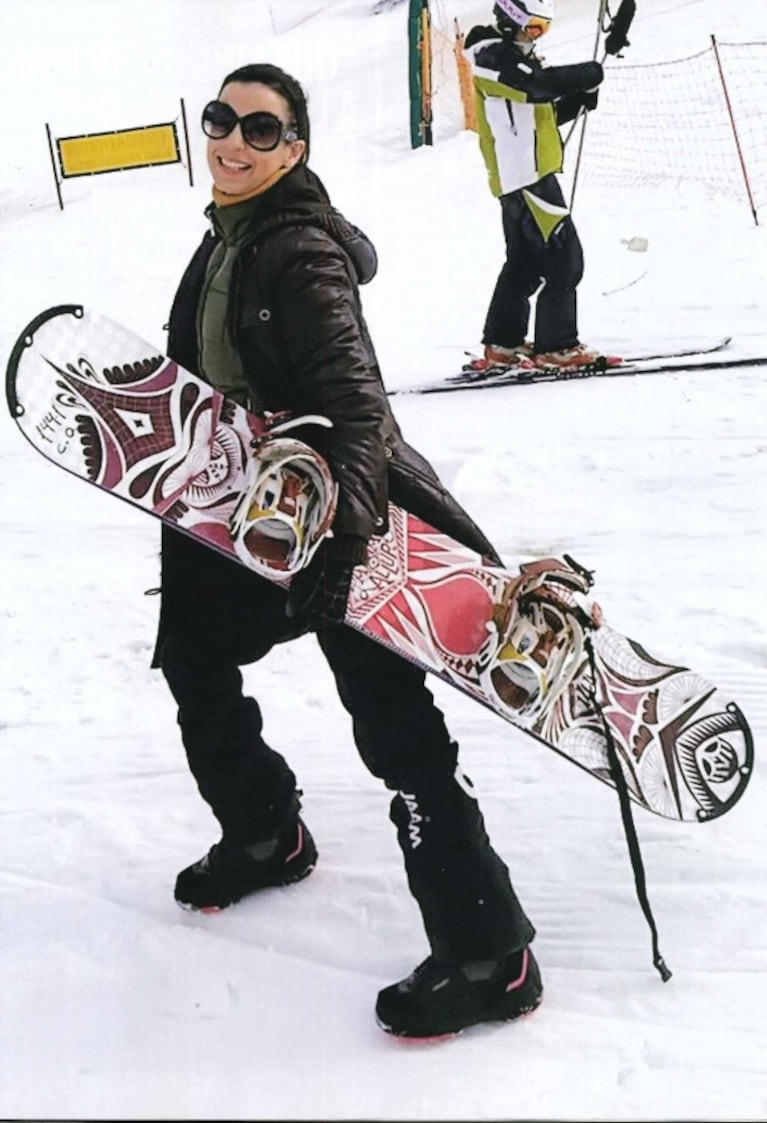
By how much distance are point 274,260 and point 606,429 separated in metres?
3.20

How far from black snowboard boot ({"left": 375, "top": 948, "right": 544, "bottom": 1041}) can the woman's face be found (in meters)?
1.30

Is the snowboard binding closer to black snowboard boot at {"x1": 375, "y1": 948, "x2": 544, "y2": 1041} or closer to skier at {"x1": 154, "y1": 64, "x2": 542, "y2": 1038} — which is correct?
skier at {"x1": 154, "y1": 64, "x2": 542, "y2": 1038}

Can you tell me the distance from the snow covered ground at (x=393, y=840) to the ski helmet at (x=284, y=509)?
0.77 metres

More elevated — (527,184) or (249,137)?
(249,137)

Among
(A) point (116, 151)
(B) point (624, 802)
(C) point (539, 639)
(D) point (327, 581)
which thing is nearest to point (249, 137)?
(D) point (327, 581)

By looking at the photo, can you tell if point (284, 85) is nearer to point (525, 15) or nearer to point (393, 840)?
point (393, 840)

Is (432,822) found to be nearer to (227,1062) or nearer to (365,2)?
(227,1062)

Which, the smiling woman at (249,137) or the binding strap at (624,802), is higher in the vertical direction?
the smiling woman at (249,137)

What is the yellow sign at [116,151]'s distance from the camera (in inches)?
507

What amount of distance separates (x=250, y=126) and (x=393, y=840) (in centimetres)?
145

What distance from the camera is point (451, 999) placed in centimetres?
203

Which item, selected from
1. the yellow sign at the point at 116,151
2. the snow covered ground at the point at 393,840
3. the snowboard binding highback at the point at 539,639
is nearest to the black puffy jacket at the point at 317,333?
the snowboard binding highback at the point at 539,639

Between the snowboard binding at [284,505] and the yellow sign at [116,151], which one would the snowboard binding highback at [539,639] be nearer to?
the snowboard binding at [284,505]

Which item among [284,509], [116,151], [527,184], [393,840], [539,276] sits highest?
[284,509]
